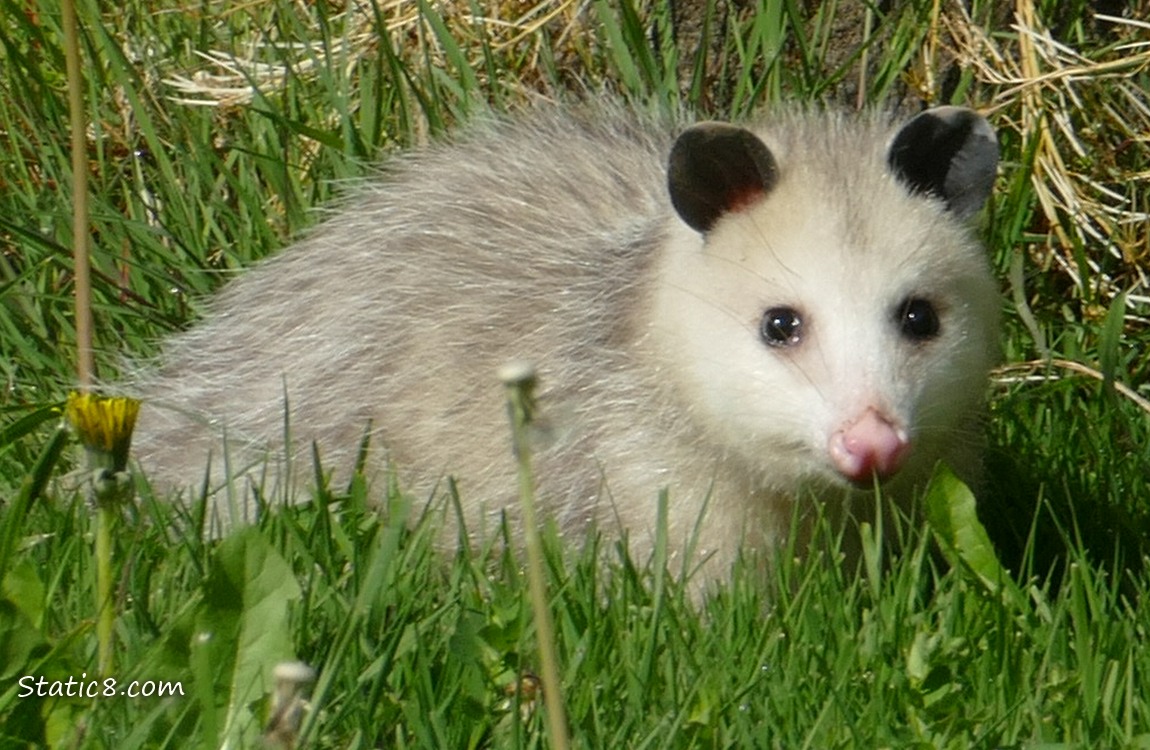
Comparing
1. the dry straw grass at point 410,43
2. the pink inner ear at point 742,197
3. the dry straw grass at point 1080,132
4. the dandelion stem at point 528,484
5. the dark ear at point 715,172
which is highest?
the dandelion stem at point 528,484

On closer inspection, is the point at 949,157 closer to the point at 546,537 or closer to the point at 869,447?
the point at 869,447

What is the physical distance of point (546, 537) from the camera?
3211 millimetres

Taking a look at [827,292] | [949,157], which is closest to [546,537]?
[827,292]

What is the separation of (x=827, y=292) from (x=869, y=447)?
36 cm

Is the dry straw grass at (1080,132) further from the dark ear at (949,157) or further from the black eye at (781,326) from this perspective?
the black eye at (781,326)

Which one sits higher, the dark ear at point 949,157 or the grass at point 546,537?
the dark ear at point 949,157

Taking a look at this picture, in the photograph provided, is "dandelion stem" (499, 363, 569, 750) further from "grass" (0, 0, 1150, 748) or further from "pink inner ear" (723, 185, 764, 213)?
"pink inner ear" (723, 185, 764, 213)

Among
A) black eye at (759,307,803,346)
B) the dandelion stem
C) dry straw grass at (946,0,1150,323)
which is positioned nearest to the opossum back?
black eye at (759,307,803,346)

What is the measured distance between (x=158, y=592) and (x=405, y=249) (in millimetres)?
1178

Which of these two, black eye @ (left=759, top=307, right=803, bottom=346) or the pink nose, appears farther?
black eye @ (left=759, top=307, right=803, bottom=346)

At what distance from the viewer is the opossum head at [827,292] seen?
294 cm

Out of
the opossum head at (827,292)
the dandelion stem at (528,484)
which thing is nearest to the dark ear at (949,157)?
the opossum head at (827,292)

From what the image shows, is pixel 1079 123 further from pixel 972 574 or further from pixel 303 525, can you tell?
pixel 303 525

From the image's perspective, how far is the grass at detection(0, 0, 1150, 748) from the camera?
250cm
